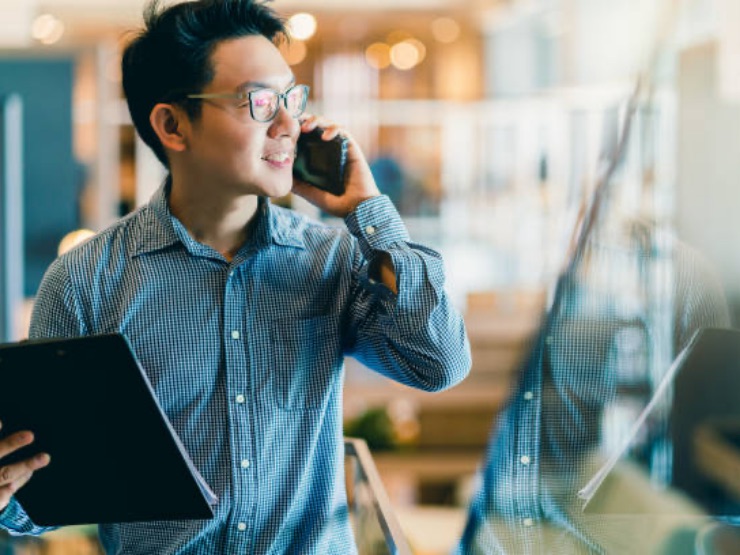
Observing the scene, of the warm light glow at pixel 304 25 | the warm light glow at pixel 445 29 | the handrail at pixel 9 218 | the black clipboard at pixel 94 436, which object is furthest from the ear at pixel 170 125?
the warm light glow at pixel 445 29

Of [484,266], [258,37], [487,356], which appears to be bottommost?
[487,356]

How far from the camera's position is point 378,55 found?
34.9 feet

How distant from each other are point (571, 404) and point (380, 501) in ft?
1.07

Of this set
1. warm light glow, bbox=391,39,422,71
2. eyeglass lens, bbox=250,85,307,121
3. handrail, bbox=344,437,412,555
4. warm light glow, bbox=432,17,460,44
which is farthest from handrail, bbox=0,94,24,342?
warm light glow, bbox=391,39,422,71

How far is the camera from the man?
1.36m

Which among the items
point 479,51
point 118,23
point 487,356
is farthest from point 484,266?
point 118,23

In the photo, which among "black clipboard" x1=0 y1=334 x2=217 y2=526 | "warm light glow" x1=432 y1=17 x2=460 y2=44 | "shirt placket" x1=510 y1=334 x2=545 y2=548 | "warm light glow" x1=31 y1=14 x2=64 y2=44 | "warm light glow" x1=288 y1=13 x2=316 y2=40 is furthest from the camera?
"warm light glow" x1=432 y1=17 x2=460 y2=44

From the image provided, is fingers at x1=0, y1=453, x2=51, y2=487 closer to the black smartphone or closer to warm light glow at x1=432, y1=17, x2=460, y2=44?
the black smartphone

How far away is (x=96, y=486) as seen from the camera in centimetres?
126

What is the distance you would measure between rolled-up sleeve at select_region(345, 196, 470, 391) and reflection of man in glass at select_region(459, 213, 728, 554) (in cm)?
19

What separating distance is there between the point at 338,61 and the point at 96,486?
9706 mm

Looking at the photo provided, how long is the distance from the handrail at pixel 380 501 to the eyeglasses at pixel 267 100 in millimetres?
571

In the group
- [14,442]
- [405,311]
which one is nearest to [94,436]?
[14,442]

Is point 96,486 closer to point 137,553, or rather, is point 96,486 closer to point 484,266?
point 137,553
